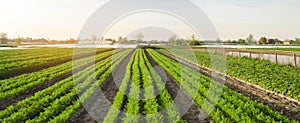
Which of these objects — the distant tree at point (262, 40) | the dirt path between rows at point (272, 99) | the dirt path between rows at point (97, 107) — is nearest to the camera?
the dirt path between rows at point (97, 107)

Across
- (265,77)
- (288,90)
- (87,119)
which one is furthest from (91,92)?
(265,77)

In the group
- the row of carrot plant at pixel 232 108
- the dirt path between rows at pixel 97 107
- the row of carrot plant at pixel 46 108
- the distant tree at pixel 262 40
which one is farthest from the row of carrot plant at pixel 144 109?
the distant tree at pixel 262 40

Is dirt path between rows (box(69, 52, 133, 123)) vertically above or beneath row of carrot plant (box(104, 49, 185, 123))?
beneath

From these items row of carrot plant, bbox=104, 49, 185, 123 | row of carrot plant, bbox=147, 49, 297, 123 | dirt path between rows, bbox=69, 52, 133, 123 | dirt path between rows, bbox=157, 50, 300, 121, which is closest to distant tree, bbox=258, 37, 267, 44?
dirt path between rows, bbox=157, 50, 300, 121

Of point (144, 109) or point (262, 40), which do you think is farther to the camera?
point (262, 40)

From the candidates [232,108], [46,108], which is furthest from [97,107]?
[232,108]

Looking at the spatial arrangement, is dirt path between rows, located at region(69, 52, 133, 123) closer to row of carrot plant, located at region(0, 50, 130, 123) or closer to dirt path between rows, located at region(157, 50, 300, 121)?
row of carrot plant, located at region(0, 50, 130, 123)

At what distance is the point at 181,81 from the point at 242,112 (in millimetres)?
6558

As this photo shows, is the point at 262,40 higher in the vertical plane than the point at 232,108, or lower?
higher

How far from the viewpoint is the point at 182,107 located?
31.0 feet

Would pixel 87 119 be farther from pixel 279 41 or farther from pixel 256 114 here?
pixel 279 41

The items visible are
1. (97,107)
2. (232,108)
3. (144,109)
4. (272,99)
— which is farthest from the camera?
(272,99)

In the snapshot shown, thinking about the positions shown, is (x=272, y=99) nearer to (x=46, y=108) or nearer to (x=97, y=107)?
(x=97, y=107)

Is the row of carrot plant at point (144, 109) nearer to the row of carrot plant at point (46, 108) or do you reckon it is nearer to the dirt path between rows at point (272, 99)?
the row of carrot plant at point (46, 108)
